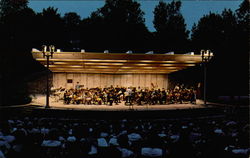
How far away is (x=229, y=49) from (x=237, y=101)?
8.92 m

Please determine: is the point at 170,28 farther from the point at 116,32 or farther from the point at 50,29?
the point at 50,29

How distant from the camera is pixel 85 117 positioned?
1197 cm

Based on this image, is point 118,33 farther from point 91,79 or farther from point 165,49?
point 91,79

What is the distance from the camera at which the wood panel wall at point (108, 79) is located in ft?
77.9

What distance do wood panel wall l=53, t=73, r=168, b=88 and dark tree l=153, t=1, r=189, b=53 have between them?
390 inches

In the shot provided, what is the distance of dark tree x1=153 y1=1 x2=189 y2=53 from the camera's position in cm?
3403

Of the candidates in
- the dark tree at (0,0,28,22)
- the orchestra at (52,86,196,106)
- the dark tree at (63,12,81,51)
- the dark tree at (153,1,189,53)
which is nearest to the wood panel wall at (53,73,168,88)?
the orchestra at (52,86,196,106)

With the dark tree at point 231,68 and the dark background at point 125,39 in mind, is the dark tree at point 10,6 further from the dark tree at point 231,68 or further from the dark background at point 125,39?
the dark tree at point 231,68

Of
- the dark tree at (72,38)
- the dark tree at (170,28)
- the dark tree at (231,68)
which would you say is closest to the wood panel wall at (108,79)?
the dark tree at (231,68)

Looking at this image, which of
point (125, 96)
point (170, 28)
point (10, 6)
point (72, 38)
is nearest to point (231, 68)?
point (125, 96)

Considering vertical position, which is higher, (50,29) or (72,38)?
(50,29)

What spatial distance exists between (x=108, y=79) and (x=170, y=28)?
17053 millimetres

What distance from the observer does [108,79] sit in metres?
24.3

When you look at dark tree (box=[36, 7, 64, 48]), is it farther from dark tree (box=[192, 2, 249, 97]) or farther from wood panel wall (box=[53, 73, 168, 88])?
dark tree (box=[192, 2, 249, 97])
